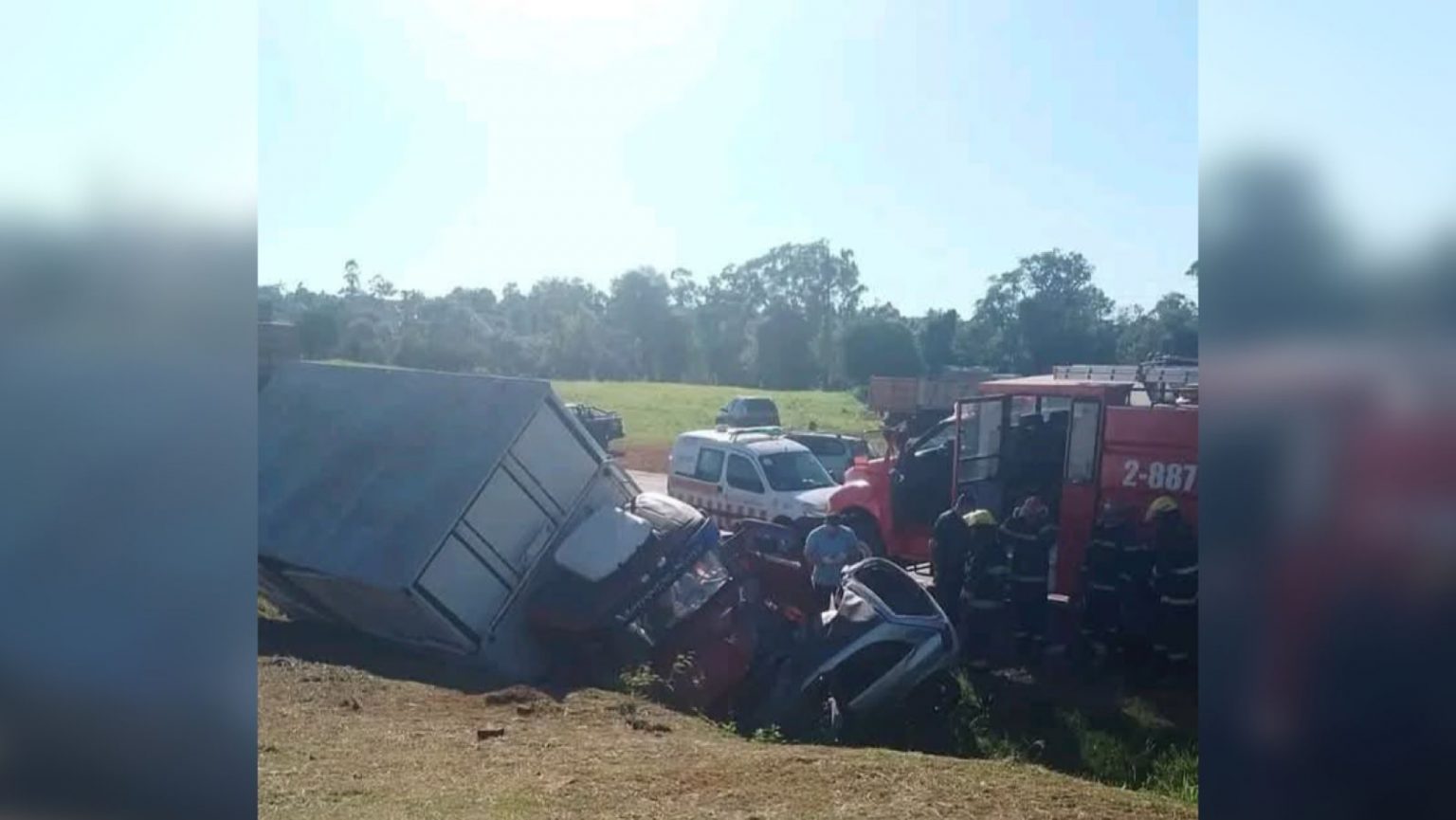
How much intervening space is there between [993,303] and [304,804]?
331cm

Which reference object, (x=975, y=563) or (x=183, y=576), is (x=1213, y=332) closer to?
(x=975, y=563)

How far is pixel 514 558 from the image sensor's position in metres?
6.21

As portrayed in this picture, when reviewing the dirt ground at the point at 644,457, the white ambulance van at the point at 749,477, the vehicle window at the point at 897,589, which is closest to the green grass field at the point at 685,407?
the dirt ground at the point at 644,457

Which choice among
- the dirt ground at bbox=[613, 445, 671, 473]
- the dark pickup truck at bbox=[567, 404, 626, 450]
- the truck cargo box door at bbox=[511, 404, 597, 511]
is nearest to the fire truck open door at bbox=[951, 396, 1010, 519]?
the dirt ground at bbox=[613, 445, 671, 473]

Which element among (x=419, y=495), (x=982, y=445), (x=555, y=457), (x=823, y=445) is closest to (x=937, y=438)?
(x=982, y=445)

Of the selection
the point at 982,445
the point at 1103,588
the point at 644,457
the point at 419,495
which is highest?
the point at 982,445

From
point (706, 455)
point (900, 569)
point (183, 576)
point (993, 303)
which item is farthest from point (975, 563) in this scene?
point (183, 576)

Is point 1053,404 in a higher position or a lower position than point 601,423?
higher

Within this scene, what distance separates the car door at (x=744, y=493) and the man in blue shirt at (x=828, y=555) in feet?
3.40

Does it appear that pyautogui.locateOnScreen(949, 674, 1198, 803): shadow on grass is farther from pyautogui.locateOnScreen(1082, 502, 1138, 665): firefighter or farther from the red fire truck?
the red fire truck

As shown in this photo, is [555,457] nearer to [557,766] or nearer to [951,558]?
[557,766]

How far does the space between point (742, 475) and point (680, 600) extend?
1.27 metres

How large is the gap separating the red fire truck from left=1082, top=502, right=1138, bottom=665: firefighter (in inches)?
2.6

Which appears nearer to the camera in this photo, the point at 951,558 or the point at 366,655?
the point at 951,558
